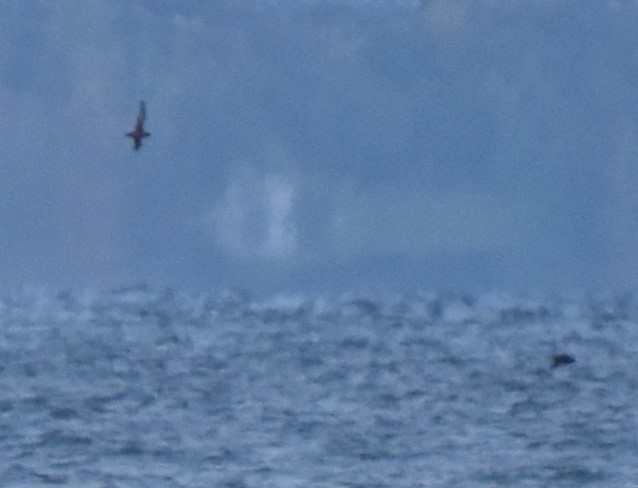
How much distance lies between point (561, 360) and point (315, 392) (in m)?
3.04

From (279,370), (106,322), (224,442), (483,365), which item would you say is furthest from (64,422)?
(106,322)

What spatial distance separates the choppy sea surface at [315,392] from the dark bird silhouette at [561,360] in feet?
0.44

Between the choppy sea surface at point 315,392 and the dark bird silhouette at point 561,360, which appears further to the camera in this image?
the dark bird silhouette at point 561,360

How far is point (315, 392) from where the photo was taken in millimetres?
19594

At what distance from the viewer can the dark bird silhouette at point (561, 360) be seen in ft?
69.9

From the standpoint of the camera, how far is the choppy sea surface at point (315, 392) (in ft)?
52.2

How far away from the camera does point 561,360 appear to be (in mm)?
21625

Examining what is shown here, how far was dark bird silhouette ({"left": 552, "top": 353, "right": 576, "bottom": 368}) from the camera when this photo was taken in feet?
69.9

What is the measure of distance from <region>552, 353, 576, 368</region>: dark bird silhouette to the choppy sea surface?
0.44ft

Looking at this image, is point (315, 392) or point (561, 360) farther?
point (561, 360)

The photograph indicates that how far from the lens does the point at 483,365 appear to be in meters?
21.3

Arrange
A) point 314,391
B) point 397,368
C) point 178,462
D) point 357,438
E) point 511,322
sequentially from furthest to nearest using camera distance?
point 511,322 < point 397,368 < point 314,391 < point 357,438 < point 178,462

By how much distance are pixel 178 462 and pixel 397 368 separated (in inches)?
207

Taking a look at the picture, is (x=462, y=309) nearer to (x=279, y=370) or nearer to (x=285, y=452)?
(x=279, y=370)
